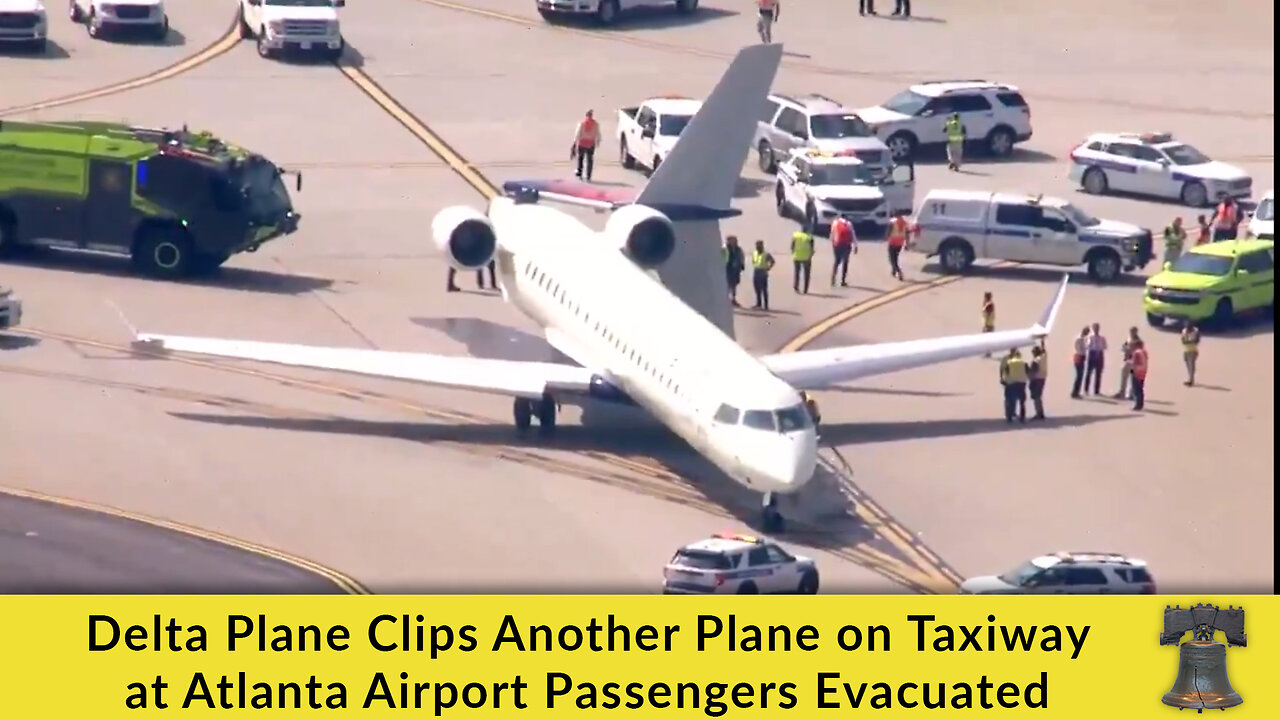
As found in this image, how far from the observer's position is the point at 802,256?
60.7 meters

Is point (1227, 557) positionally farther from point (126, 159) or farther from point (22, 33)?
point (22, 33)

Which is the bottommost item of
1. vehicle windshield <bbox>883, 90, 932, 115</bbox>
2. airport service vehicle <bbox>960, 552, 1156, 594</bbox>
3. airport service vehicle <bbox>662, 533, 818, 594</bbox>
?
airport service vehicle <bbox>662, 533, 818, 594</bbox>

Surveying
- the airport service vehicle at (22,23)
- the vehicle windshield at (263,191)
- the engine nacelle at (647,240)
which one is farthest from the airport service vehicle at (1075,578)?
the airport service vehicle at (22,23)

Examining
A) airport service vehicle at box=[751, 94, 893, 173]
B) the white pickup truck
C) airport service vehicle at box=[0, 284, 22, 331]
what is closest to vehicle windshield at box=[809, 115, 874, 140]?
airport service vehicle at box=[751, 94, 893, 173]

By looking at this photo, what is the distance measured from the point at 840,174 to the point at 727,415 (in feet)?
84.5

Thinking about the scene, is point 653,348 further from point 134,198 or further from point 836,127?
point 836,127

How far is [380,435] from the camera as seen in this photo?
1921 inches

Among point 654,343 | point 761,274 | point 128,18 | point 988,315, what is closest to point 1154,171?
point 761,274

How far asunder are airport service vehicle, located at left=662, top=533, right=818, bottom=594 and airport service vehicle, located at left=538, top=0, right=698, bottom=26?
2100 inches

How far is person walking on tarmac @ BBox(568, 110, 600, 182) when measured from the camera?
232ft

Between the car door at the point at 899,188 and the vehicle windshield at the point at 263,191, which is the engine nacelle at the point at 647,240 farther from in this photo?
the car door at the point at 899,188

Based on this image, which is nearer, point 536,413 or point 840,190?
point 536,413

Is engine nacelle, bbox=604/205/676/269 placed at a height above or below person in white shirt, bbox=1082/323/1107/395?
above

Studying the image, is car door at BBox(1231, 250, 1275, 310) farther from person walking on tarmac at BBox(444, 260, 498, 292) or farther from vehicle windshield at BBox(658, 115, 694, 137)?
vehicle windshield at BBox(658, 115, 694, 137)
